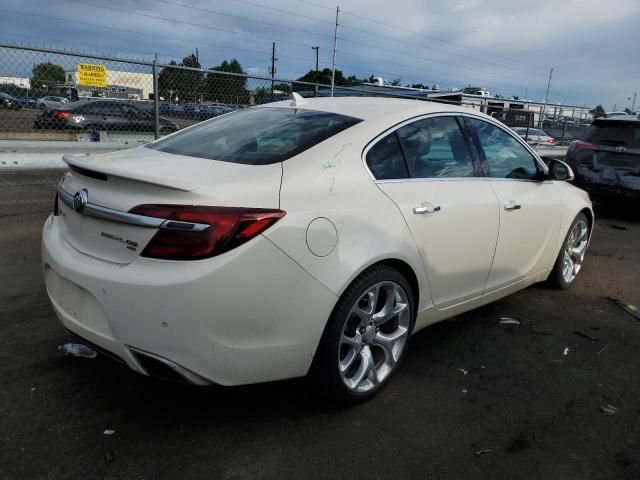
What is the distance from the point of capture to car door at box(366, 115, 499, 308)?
9.26ft

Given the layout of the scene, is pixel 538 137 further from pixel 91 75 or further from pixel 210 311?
pixel 210 311

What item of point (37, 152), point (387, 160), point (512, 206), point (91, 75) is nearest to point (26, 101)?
point (37, 152)

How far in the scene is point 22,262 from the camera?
15.5ft

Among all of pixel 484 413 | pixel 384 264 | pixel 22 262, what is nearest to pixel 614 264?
pixel 484 413

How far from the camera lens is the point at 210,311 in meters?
A: 2.09

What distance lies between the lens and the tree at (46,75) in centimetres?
645

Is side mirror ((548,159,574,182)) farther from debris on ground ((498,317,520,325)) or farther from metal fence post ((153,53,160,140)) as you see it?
metal fence post ((153,53,160,140))

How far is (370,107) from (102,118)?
543 centimetres

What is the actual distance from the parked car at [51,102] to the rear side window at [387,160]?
547 cm

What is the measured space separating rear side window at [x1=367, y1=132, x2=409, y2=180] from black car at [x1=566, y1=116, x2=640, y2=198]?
20.6 feet

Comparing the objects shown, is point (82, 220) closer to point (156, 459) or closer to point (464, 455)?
→ point (156, 459)

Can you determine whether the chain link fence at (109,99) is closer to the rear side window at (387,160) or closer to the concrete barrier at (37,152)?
the concrete barrier at (37,152)

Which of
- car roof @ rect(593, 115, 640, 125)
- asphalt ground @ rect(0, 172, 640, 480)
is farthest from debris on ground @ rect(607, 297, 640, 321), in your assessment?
car roof @ rect(593, 115, 640, 125)

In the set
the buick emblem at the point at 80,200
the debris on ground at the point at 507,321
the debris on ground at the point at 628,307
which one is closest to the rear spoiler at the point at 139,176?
the buick emblem at the point at 80,200
